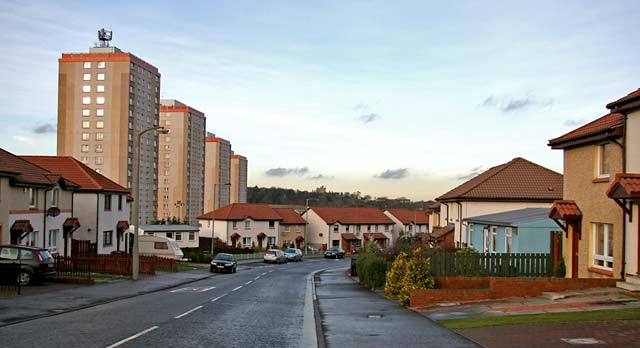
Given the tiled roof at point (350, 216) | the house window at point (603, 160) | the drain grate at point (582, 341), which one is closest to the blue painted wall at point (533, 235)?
the house window at point (603, 160)

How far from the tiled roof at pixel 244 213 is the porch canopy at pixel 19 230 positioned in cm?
5452

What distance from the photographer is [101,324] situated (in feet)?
46.4

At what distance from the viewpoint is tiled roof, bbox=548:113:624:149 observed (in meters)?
18.1

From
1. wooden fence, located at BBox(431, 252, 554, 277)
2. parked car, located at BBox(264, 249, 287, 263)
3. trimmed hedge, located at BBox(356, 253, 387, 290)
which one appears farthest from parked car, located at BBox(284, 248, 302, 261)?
wooden fence, located at BBox(431, 252, 554, 277)

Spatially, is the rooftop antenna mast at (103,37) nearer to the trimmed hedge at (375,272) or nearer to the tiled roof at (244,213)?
the tiled roof at (244,213)

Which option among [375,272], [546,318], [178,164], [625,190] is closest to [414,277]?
[546,318]

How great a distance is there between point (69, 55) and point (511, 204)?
250ft

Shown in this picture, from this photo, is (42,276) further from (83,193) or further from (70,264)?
(83,193)

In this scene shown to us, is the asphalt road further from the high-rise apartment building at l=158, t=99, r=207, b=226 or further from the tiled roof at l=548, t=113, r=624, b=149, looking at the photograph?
the high-rise apartment building at l=158, t=99, r=207, b=226

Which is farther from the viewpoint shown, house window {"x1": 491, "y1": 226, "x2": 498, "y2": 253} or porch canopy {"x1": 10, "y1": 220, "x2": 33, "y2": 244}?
house window {"x1": 491, "y1": 226, "x2": 498, "y2": 253}

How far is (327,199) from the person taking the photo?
17838 cm

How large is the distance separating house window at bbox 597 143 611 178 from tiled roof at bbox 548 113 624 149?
56 cm

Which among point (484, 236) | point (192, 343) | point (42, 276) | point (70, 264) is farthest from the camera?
point (484, 236)

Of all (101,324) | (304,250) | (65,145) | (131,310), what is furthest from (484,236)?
(65,145)
